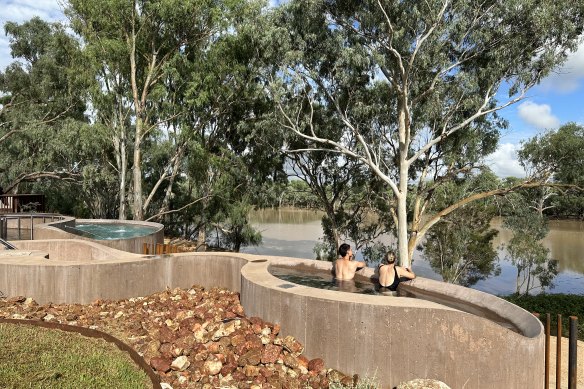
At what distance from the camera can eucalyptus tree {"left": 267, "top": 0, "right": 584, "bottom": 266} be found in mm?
14891

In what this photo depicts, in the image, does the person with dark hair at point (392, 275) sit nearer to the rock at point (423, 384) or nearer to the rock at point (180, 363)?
the rock at point (423, 384)

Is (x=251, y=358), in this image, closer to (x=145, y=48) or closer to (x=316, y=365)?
(x=316, y=365)

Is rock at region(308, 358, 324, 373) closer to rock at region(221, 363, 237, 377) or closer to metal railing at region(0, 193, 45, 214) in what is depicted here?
rock at region(221, 363, 237, 377)

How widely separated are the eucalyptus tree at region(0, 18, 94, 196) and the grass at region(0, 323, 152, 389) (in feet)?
60.4

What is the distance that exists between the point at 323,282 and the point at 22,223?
474 inches

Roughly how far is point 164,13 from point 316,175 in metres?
9.97

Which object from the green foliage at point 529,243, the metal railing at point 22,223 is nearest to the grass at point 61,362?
the metal railing at point 22,223

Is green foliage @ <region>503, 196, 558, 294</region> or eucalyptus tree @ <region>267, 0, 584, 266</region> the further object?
green foliage @ <region>503, 196, 558, 294</region>

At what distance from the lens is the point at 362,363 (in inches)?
196

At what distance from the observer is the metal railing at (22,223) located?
1195 centimetres

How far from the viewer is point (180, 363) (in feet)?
16.5

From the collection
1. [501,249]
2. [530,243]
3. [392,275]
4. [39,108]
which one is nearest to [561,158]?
[530,243]

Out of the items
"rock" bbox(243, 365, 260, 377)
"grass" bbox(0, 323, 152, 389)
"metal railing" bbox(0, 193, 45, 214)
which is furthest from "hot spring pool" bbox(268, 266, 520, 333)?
"metal railing" bbox(0, 193, 45, 214)

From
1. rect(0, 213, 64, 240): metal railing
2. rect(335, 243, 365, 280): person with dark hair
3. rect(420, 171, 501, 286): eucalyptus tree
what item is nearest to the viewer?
rect(335, 243, 365, 280): person with dark hair
